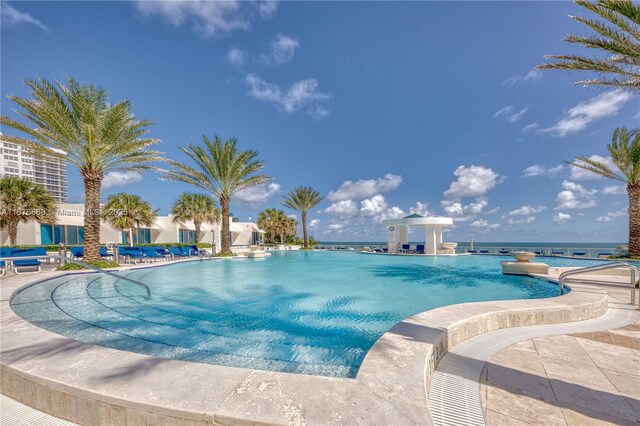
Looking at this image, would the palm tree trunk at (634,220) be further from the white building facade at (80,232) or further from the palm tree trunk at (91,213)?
the palm tree trunk at (91,213)

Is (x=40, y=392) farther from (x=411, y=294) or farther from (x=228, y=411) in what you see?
(x=411, y=294)

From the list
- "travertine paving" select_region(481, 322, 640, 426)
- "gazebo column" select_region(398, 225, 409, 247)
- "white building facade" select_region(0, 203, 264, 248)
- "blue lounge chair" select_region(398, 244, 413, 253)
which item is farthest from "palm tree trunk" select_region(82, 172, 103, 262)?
"gazebo column" select_region(398, 225, 409, 247)

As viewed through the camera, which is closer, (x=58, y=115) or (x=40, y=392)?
(x=40, y=392)

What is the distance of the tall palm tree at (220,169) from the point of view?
2066 centimetres

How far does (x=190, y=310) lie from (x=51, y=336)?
10.8ft

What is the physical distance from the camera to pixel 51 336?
342cm

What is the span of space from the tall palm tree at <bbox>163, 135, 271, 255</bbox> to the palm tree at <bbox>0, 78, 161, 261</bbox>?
6.39 metres

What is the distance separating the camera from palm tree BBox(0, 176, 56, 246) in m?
19.6

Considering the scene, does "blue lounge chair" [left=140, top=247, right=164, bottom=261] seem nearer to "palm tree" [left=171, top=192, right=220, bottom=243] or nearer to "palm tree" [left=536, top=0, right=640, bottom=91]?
"palm tree" [left=171, top=192, right=220, bottom=243]

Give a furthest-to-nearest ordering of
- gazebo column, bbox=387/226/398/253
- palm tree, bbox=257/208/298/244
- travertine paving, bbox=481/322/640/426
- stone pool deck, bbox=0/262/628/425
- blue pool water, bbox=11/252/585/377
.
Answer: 1. palm tree, bbox=257/208/298/244
2. gazebo column, bbox=387/226/398/253
3. blue pool water, bbox=11/252/585/377
4. travertine paving, bbox=481/322/640/426
5. stone pool deck, bbox=0/262/628/425

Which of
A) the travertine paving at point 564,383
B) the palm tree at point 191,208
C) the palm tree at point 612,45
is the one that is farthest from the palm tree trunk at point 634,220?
the palm tree at point 191,208

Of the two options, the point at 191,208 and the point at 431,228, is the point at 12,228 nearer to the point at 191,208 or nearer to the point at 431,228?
the point at 191,208

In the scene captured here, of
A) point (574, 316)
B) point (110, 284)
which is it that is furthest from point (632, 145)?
point (110, 284)

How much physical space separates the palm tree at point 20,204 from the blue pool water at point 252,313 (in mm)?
16207
